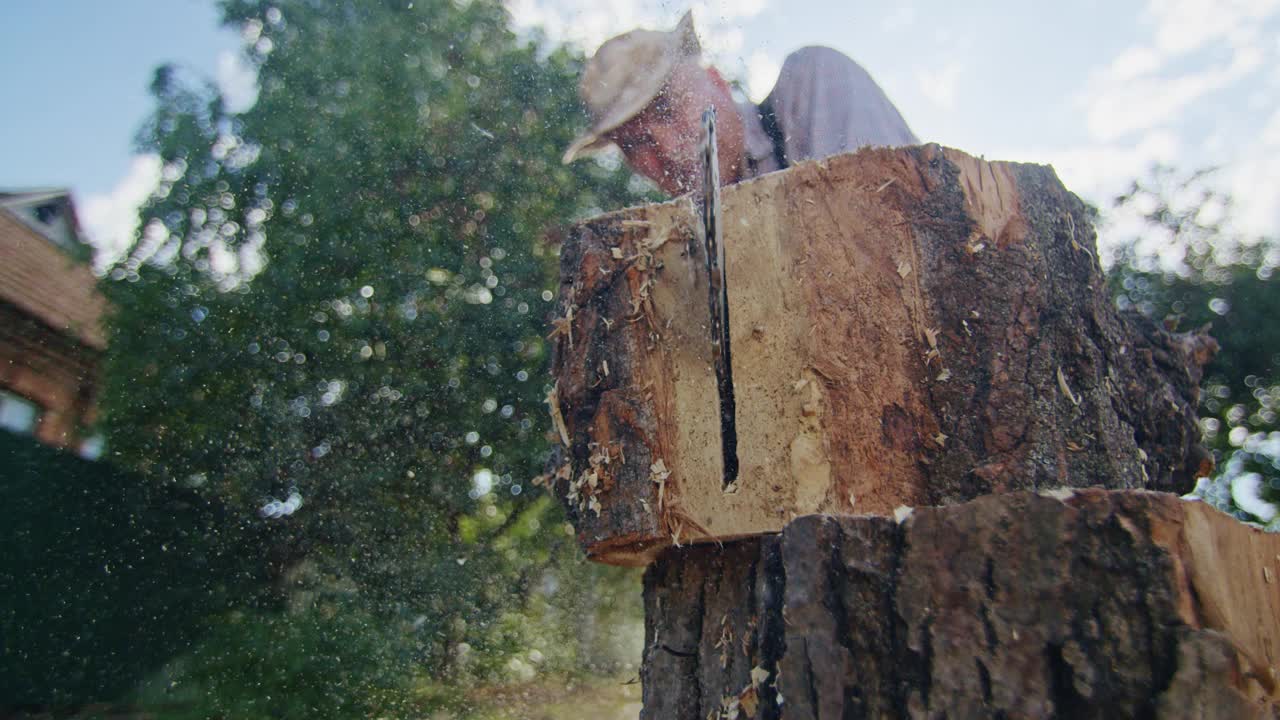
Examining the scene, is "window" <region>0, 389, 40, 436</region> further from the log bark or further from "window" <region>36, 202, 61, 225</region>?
the log bark

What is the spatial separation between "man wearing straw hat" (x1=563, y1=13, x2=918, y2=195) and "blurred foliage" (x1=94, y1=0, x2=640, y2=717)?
3008mm

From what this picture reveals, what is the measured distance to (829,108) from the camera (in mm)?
2375

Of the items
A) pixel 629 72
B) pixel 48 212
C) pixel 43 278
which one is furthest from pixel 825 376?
pixel 48 212

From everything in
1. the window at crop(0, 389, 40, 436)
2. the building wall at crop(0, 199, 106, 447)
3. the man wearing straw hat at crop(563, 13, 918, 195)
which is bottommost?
the man wearing straw hat at crop(563, 13, 918, 195)

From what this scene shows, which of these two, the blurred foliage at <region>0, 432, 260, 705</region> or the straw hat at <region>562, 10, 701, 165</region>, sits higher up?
the straw hat at <region>562, 10, 701, 165</region>

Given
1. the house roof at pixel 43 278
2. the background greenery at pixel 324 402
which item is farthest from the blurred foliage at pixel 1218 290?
the house roof at pixel 43 278

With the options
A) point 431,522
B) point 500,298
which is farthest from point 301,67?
point 431,522

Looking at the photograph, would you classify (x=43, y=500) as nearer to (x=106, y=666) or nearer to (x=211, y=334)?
(x=106, y=666)

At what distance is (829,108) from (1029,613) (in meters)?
1.98

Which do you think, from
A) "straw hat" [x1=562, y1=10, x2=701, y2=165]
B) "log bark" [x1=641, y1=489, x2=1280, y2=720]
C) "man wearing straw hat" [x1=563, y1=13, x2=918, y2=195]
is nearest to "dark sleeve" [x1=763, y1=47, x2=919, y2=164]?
"man wearing straw hat" [x1=563, y1=13, x2=918, y2=195]

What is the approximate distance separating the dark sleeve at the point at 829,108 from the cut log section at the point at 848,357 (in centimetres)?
87

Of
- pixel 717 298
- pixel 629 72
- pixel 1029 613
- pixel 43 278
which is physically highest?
pixel 43 278

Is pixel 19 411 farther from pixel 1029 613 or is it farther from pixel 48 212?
pixel 1029 613

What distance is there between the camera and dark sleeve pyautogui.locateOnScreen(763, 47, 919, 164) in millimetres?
2334
